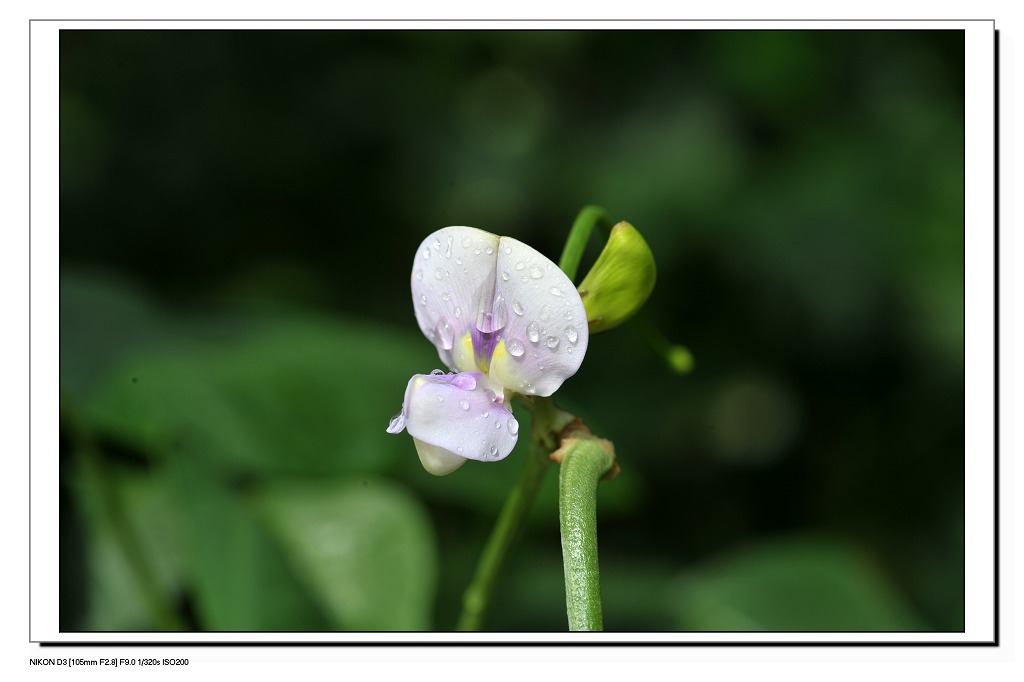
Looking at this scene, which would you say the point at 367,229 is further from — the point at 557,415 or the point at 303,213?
the point at 557,415

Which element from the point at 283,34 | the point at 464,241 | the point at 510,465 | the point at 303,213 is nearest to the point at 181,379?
the point at 510,465

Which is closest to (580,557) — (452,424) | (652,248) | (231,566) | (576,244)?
(452,424)

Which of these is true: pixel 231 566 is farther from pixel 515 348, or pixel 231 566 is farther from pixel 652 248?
pixel 652 248

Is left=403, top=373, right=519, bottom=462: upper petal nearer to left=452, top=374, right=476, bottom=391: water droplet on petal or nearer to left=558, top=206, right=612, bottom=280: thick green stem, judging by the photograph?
left=452, top=374, right=476, bottom=391: water droplet on petal

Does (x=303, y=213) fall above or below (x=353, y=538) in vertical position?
above
